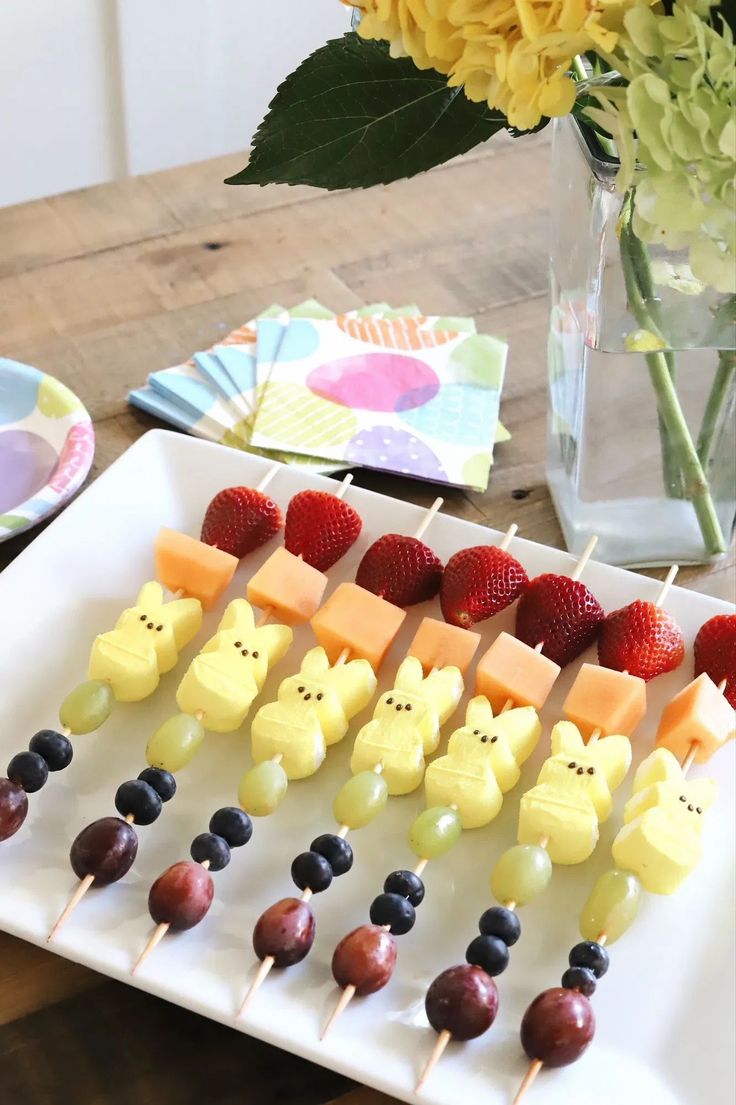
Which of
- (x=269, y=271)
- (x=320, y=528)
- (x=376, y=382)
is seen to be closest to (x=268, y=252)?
(x=269, y=271)

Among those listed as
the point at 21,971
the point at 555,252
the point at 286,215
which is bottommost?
the point at 21,971

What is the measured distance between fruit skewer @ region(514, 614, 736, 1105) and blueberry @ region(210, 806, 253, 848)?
0.24m

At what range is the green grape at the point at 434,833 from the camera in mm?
927

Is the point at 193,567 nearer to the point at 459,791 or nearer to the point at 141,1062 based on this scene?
the point at 459,791

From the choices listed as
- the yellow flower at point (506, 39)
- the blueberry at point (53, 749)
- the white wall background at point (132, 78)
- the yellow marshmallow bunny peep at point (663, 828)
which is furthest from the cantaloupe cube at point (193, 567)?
the white wall background at point (132, 78)

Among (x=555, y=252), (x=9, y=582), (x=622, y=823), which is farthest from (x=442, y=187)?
(x=622, y=823)

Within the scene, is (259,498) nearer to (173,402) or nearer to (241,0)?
(173,402)

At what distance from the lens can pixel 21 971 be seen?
90 cm

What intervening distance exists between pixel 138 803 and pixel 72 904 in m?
0.09

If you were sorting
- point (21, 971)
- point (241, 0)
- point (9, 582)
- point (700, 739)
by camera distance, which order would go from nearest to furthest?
point (21, 971) < point (700, 739) < point (9, 582) < point (241, 0)

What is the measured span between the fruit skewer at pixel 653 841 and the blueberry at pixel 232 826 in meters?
0.24

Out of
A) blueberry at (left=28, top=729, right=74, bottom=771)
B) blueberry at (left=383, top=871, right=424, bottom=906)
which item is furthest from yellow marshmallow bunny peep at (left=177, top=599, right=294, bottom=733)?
blueberry at (left=383, top=871, right=424, bottom=906)

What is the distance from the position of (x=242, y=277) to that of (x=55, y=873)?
0.94 meters

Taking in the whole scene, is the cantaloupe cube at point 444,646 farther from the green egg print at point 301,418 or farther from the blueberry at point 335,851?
the green egg print at point 301,418
